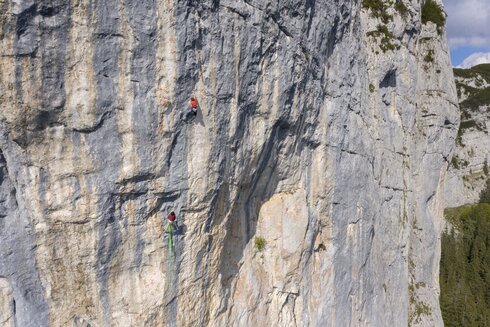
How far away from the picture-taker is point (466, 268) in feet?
127

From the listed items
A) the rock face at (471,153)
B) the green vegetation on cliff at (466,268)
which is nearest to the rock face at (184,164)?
the green vegetation on cliff at (466,268)

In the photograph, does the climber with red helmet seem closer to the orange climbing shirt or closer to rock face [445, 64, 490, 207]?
the orange climbing shirt

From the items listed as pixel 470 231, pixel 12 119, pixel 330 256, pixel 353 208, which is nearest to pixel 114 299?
pixel 12 119

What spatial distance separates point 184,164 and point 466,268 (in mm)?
38249

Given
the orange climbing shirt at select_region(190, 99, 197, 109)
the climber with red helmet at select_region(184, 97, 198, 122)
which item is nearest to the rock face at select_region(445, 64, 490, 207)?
the climber with red helmet at select_region(184, 97, 198, 122)

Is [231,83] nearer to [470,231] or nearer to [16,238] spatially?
[16,238]

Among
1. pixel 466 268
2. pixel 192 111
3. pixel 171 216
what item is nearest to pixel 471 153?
pixel 466 268

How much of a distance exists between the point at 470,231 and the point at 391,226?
27.9 m

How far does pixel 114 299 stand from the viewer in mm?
10914

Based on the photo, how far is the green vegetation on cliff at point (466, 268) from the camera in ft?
109

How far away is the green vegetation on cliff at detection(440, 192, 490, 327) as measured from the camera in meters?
33.3

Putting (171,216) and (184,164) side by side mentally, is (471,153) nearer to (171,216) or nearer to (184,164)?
(184,164)

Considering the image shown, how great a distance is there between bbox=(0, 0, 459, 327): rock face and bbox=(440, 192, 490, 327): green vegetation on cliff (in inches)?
799

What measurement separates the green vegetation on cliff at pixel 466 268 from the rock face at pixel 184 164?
66.6 ft
